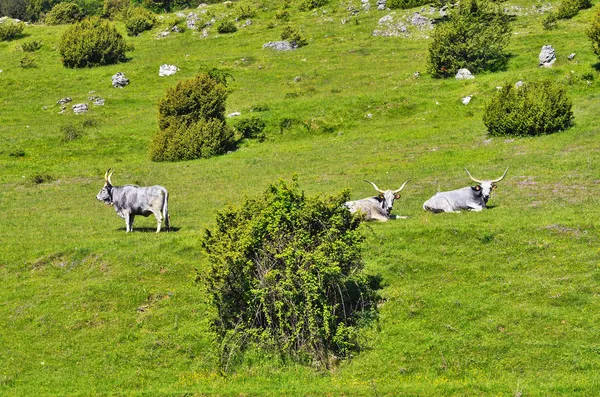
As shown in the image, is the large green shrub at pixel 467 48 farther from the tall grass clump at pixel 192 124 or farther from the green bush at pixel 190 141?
the green bush at pixel 190 141

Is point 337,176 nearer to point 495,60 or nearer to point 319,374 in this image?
point 319,374

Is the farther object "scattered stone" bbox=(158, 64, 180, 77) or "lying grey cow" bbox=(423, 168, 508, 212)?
"scattered stone" bbox=(158, 64, 180, 77)

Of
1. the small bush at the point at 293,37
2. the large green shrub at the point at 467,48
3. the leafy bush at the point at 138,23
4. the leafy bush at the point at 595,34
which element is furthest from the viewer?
the leafy bush at the point at 138,23

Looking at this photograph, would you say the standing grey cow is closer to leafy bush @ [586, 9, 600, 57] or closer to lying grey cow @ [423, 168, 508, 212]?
lying grey cow @ [423, 168, 508, 212]

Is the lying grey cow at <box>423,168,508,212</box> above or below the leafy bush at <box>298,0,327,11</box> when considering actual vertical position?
above

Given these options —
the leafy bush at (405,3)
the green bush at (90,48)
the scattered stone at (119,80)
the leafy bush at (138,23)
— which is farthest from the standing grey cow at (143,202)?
the leafy bush at (138,23)

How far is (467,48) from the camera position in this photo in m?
59.1

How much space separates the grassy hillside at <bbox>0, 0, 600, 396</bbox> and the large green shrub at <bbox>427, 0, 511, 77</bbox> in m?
1.96

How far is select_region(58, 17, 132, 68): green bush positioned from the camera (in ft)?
245

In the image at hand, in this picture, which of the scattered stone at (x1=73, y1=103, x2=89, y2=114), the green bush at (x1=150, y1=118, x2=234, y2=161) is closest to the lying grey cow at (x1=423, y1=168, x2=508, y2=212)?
the green bush at (x1=150, y1=118, x2=234, y2=161)

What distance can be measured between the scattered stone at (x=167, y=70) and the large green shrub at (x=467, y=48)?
26.9 m

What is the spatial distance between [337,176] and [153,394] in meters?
22.6

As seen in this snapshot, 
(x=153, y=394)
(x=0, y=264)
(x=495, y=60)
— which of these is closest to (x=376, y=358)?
(x=153, y=394)

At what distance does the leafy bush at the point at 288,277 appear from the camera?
60.0 feet
